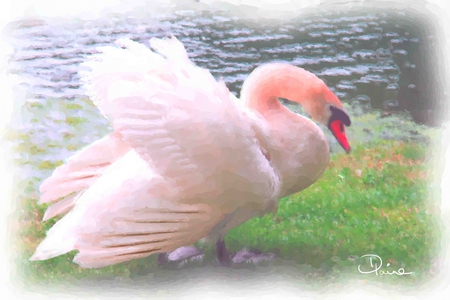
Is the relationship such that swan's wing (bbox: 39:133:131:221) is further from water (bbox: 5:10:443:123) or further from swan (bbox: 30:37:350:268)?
water (bbox: 5:10:443:123)

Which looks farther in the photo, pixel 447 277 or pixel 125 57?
pixel 447 277

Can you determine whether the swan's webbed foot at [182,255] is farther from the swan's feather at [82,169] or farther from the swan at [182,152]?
the swan's feather at [82,169]

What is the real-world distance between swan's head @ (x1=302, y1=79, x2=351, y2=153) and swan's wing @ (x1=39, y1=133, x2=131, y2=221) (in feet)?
1.55

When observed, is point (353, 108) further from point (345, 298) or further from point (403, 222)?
point (345, 298)

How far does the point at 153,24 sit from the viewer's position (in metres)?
1.52

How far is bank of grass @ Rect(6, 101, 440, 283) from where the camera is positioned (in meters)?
1.48

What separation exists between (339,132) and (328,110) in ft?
0.22

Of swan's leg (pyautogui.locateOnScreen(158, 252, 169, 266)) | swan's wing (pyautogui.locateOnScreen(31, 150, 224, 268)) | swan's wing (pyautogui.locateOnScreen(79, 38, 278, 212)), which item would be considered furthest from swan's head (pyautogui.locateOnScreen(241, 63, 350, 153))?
swan's leg (pyautogui.locateOnScreen(158, 252, 169, 266))

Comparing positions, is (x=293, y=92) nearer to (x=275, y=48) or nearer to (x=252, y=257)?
(x=275, y=48)

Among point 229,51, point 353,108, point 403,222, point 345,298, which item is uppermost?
point 229,51

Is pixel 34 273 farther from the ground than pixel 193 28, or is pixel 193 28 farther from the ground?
pixel 193 28

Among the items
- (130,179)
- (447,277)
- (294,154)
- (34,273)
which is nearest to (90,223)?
(130,179)

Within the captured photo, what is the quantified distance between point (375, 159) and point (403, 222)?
18 centimetres
